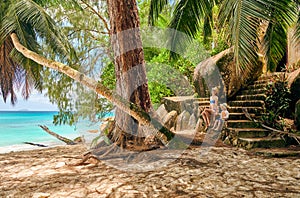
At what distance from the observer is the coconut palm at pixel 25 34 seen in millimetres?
5742

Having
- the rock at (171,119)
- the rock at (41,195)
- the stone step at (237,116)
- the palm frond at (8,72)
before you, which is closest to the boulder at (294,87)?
the stone step at (237,116)

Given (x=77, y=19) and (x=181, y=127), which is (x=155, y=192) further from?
(x=77, y=19)

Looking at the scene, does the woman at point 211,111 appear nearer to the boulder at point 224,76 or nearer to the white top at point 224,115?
the white top at point 224,115

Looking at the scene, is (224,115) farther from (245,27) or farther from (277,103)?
(245,27)

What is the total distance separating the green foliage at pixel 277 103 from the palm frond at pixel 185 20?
2.07m

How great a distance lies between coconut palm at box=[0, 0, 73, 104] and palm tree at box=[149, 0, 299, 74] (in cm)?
251

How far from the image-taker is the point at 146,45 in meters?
10.1

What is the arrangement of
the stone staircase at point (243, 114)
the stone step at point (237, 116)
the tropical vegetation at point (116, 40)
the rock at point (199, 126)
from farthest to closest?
the rock at point (199, 126) → the stone step at point (237, 116) → the stone staircase at point (243, 114) → the tropical vegetation at point (116, 40)

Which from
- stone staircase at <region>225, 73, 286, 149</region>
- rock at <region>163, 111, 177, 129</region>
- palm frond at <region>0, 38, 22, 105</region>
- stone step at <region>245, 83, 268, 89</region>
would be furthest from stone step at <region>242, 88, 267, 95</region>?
palm frond at <region>0, 38, 22, 105</region>

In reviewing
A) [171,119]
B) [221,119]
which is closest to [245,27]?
[221,119]

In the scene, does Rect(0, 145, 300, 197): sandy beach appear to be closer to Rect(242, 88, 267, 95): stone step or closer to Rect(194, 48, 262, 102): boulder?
Rect(242, 88, 267, 95): stone step

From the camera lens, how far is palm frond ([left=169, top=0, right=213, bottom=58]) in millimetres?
4598

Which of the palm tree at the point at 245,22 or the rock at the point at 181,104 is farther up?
the palm tree at the point at 245,22

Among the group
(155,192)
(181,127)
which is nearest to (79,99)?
(181,127)
